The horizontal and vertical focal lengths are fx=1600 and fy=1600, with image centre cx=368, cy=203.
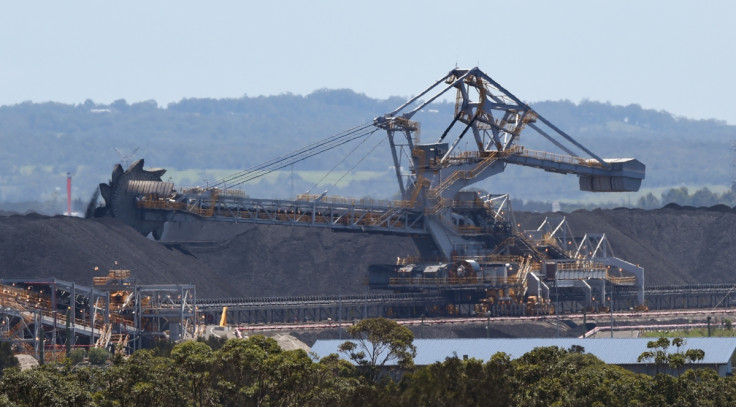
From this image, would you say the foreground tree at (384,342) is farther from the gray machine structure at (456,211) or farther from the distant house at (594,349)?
the gray machine structure at (456,211)

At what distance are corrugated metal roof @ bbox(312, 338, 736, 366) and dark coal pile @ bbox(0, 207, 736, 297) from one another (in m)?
38.4

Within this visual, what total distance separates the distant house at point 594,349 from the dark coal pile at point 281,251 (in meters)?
38.4

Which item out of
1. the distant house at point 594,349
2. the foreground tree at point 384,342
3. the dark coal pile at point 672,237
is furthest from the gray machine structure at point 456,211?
the foreground tree at point 384,342

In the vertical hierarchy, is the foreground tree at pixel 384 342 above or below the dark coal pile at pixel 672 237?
below

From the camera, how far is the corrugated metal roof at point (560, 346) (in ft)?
250

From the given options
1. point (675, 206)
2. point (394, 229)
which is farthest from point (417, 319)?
point (675, 206)

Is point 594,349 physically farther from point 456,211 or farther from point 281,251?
point 281,251

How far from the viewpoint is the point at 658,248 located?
162625mm

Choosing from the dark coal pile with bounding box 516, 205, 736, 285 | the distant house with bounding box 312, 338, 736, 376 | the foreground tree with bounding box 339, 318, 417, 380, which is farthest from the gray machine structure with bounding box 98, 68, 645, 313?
the foreground tree with bounding box 339, 318, 417, 380

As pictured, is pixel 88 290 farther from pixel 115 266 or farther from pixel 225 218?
pixel 225 218

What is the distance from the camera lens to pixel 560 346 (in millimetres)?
80688

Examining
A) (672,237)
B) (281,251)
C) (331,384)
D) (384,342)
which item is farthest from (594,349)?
(672,237)

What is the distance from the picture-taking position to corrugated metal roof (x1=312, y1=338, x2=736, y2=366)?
76.1 metres

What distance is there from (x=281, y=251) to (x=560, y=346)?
227 ft
